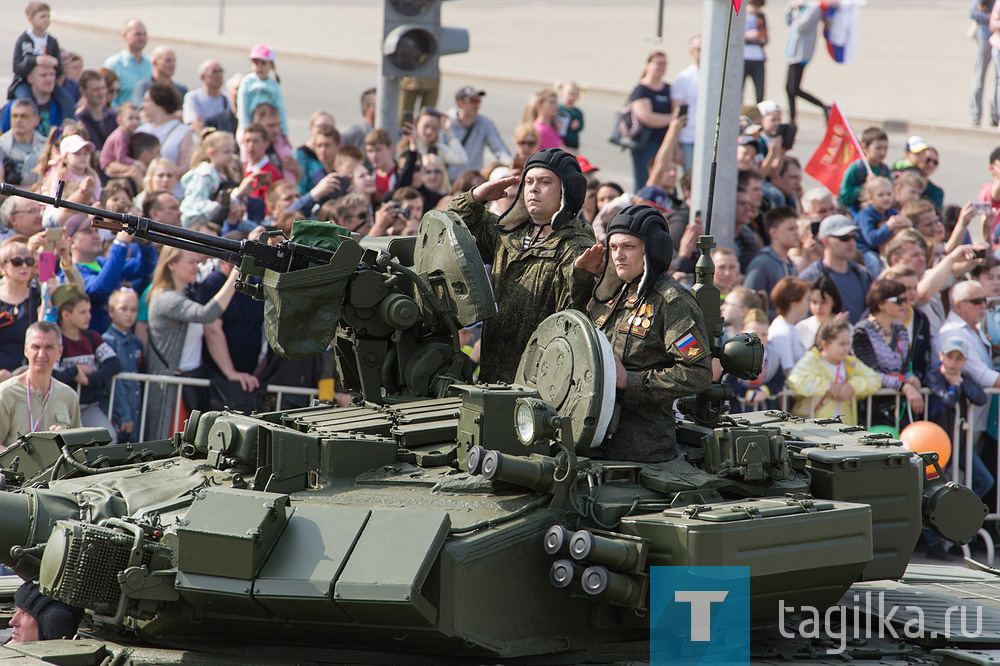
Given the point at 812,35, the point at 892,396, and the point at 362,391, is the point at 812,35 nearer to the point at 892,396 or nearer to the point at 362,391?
the point at 892,396

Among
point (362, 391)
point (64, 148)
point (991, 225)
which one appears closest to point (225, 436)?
point (362, 391)

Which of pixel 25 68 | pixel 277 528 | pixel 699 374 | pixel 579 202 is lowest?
pixel 277 528

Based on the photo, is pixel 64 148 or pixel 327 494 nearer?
pixel 327 494

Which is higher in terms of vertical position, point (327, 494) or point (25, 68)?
point (25, 68)

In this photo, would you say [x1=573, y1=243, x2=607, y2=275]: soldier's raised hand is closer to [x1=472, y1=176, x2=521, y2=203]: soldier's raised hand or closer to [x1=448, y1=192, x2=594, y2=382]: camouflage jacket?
[x1=448, y1=192, x2=594, y2=382]: camouflage jacket

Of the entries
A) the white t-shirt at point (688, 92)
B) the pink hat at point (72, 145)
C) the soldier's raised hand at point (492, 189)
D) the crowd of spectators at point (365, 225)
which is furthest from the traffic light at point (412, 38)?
the soldier's raised hand at point (492, 189)

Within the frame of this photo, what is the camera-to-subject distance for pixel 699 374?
8.14 metres

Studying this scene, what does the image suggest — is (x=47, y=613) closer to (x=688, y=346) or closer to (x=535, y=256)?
(x=535, y=256)

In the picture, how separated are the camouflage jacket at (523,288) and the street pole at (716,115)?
4981mm

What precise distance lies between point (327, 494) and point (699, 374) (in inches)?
83.6

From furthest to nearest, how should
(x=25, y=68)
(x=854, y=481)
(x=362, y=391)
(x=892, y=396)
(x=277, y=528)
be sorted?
1. (x=25, y=68)
2. (x=892, y=396)
3. (x=362, y=391)
4. (x=854, y=481)
5. (x=277, y=528)

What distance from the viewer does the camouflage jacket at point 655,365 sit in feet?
26.7

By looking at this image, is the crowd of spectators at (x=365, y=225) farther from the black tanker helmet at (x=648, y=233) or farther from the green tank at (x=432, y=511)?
the green tank at (x=432, y=511)

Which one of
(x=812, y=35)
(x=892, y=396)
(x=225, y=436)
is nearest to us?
(x=225, y=436)
